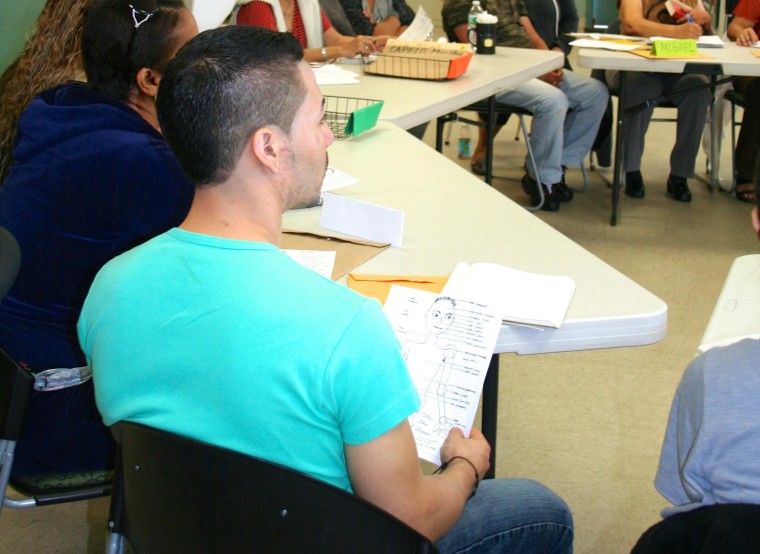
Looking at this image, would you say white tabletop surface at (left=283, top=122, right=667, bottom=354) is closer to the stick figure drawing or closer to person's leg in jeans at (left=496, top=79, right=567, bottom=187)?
the stick figure drawing

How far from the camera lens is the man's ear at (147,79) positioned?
158 cm

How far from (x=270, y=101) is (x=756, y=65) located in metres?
2.97

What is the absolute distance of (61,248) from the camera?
145cm

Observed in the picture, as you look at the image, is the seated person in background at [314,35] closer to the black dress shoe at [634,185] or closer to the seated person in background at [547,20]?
the seated person in background at [547,20]

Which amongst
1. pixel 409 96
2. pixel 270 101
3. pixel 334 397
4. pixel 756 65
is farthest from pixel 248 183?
pixel 756 65

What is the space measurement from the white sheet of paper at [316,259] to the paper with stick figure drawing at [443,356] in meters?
0.22

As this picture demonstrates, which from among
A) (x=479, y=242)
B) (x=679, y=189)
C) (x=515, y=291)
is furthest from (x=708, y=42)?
(x=515, y=291)

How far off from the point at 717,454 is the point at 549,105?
3.12m

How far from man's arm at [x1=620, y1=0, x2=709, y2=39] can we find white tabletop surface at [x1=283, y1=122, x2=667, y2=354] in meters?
2.20

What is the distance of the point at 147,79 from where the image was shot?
62.1 inches

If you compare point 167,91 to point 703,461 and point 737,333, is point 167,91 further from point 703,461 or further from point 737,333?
point 737,333

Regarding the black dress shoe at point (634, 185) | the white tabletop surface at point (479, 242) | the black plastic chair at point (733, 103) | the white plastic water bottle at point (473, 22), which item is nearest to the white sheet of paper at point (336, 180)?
the white tabletop surface at point (479, 242)

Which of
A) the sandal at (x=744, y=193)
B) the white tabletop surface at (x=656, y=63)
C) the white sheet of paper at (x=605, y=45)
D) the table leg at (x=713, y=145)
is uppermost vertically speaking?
the white sheet of paper at (x=605, y=45)

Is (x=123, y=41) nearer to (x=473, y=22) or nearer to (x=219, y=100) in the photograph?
(x=219, y=100)
